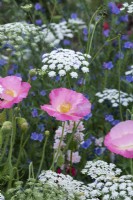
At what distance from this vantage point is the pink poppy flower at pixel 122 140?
2.14m

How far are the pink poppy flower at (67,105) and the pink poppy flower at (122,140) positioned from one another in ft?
0.40

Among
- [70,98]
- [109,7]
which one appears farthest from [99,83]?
[70,98]

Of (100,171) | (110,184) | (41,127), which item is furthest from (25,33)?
(110,184)

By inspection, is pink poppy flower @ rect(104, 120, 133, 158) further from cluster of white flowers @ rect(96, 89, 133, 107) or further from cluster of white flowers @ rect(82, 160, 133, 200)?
cluster of white flowers @ rect(96, 89, 133, 107)

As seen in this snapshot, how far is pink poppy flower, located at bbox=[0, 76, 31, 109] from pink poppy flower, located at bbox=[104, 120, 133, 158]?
34cm

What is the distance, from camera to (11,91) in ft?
7.54

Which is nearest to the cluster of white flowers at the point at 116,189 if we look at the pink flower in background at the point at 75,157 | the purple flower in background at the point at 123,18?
the pink flower in background at the point at 75,157

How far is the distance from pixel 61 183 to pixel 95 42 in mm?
1455

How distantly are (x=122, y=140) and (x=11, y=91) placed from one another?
441mm

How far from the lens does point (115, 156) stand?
298 cm

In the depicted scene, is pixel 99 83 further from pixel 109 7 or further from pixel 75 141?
pixel 75 141

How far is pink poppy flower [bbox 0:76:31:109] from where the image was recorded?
2201 mm

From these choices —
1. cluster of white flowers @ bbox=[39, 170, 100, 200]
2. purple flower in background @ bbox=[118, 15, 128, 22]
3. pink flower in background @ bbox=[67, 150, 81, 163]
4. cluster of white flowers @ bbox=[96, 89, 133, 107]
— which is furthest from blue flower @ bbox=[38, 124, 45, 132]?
purple flower in background @ bbox=[118, 15, 128, 22]

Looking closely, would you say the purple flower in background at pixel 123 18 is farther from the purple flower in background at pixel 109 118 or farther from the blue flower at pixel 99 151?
the blue flower at pixel 99 151
